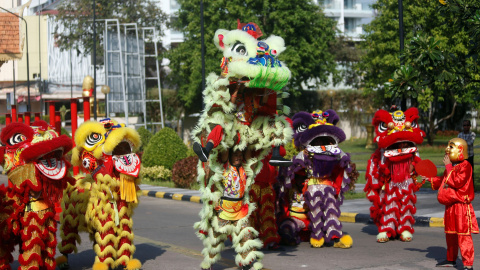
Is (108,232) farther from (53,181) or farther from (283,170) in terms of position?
(283,170)

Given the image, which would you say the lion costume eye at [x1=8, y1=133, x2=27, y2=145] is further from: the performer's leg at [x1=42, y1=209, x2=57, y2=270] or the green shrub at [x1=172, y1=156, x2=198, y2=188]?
the green shrub at [x1=172, y1=156, x2=198, y2=188]

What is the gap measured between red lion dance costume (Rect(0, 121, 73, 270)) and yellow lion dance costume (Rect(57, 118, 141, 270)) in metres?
0.53

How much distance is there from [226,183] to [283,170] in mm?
2375

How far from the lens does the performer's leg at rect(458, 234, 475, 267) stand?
7.64m

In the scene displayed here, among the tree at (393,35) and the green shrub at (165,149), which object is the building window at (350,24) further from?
the green shrub at (165,149)

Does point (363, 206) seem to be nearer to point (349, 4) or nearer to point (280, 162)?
point (280, 162)

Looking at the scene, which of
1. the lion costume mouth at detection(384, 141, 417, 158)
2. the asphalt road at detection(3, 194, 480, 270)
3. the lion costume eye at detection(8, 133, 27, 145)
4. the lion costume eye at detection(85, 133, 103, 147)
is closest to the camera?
the lion costume eye at detection(8, 133, 27, 145)

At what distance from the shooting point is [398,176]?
33.0 ft

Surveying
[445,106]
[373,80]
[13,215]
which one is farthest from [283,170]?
[445,106]

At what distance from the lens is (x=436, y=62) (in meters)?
12.1

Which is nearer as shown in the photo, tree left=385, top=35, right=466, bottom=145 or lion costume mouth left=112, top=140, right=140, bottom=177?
lion costume mouth left=112, top=140, right=140, bottom=177

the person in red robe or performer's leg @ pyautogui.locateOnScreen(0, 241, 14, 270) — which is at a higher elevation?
the person in red robe

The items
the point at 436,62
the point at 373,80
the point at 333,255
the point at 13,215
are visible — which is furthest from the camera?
the point at 373,80

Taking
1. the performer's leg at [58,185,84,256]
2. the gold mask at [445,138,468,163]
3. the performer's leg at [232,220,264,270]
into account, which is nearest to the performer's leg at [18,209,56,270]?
the performer's leg at [58,185,84,256]
